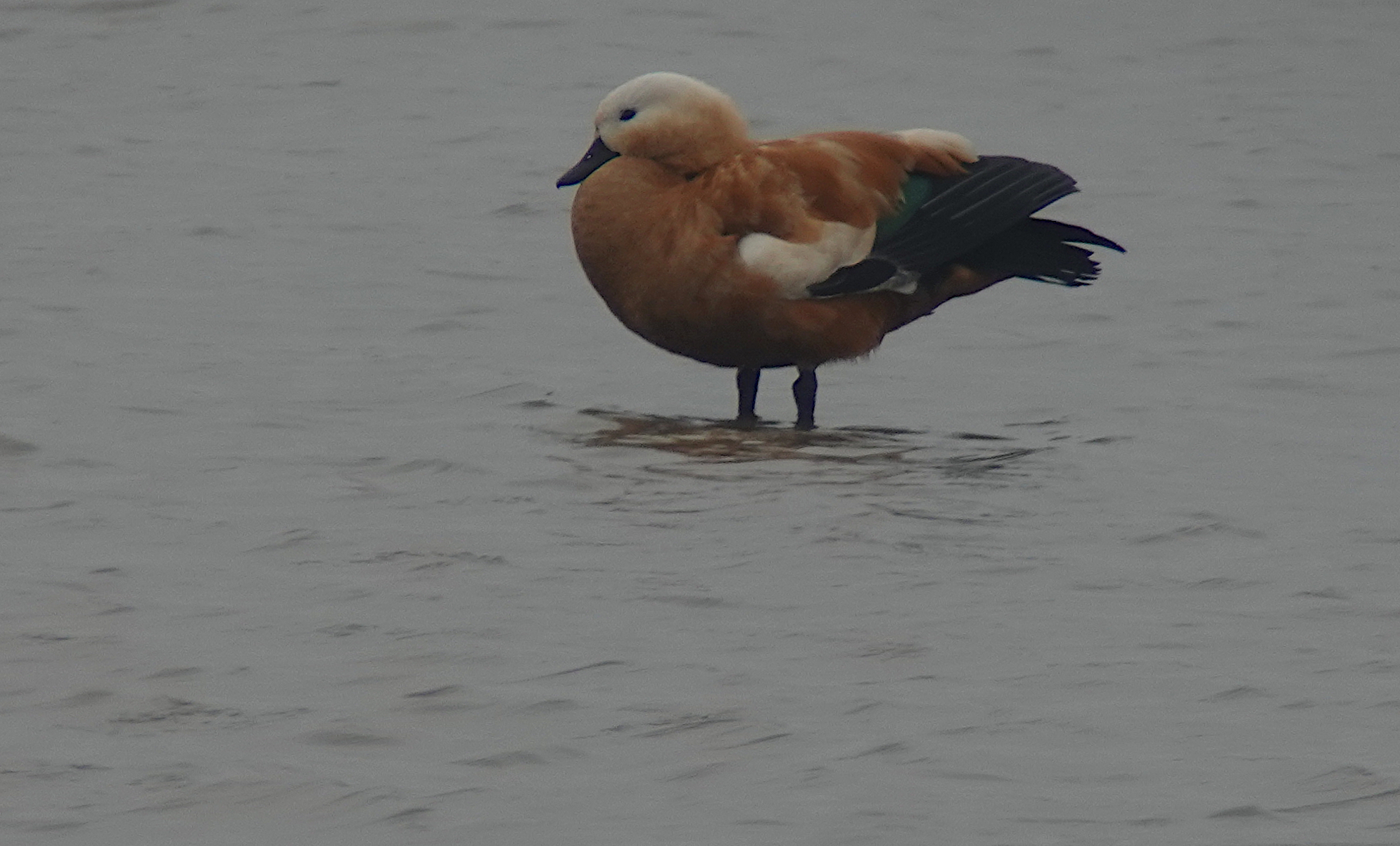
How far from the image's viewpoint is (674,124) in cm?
895

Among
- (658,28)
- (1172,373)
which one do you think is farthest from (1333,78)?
(1172,373)

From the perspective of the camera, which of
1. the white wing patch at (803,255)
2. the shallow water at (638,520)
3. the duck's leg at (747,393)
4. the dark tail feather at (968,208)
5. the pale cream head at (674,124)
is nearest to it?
the shallow water at (638,520)

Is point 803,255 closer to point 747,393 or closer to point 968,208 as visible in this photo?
point 747,393

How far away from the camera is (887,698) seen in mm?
5777

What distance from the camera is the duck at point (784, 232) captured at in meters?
8.67

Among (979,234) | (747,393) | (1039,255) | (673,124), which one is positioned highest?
(673,124)

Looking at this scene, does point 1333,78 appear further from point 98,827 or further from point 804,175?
point 98,827

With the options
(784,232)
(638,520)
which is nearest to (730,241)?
(784,232)

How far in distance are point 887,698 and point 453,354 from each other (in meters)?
4.68

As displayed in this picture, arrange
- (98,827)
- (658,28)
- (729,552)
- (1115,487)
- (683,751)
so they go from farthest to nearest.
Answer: (658,28) < (1115,487) < (729,552) < (683,751) < (98,827)

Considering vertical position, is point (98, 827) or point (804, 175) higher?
point (804, 175)

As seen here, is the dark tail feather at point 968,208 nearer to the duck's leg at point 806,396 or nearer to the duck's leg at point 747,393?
the duck's leg at point 806,396

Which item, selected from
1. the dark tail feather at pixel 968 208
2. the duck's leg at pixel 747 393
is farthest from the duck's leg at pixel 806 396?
the dark tail feather at pixel 968 208

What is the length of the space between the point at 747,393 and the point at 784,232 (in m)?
0.71
